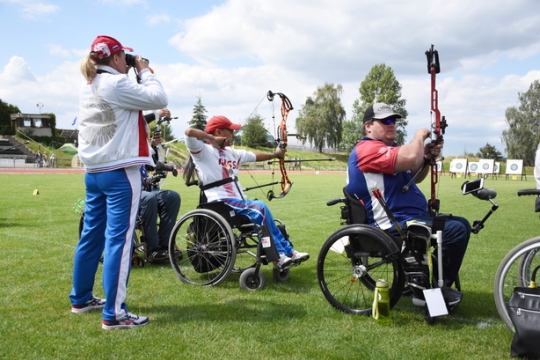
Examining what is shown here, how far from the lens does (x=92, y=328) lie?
323 cm

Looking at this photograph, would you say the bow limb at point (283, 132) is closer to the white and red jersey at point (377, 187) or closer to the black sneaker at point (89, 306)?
the white and red jersey at point (377, 187)

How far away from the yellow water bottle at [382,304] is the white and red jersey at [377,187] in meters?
0.44

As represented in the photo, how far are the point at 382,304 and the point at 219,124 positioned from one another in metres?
2.23

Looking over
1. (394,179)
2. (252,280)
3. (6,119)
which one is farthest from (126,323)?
(6,119)

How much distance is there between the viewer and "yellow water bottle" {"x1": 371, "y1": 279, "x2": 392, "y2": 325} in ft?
10.9

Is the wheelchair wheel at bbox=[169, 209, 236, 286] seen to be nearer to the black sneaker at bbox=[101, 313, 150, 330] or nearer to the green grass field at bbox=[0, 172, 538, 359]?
the green grass field at bbox=[0, 172, 538, 359]

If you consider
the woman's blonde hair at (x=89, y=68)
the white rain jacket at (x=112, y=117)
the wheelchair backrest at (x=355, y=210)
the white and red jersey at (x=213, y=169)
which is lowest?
the wheelchair backrest at (x=355, y=210)

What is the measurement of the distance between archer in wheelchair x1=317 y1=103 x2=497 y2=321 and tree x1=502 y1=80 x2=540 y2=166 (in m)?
67.9

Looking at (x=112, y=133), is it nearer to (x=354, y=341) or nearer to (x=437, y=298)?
(x=354, y=341)

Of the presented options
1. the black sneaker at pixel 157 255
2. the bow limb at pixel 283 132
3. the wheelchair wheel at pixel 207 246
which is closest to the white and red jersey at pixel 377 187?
the wheelchair wheel at pixel 207 246

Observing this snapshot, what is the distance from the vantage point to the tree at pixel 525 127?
6388 cm

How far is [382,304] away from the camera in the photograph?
3326 millimetres

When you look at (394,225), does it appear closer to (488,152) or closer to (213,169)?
(213,169)

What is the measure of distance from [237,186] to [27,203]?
29.6 feet
